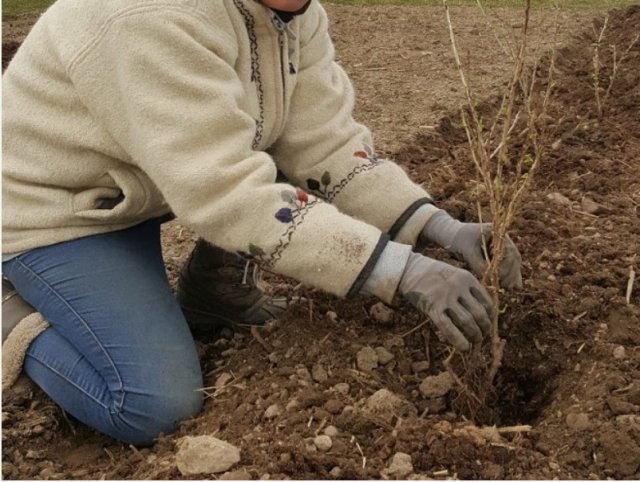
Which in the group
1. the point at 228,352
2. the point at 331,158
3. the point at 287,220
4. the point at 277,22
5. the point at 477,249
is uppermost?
the point at 277,22

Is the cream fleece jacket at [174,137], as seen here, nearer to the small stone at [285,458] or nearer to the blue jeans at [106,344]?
the blue jeans at [106,344]

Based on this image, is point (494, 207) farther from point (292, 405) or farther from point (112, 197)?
point (112, 197)

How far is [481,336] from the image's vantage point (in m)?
2.19

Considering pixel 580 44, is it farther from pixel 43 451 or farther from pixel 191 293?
pixel 43 451

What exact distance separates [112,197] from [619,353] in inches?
54.2

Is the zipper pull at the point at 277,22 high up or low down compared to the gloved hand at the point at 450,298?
up

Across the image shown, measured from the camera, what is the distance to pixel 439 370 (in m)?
2.48

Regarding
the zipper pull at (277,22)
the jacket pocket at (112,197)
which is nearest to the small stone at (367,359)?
the jacket pocket at (112,197)

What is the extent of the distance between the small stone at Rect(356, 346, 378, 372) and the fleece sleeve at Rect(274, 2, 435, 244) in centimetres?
38

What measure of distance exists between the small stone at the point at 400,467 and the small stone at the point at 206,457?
344mm

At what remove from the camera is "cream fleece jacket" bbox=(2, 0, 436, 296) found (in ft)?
7.03

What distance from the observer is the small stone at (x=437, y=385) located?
2340 millimetres

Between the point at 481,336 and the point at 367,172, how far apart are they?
705mm

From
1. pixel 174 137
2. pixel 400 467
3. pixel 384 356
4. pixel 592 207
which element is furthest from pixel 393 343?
pixel 592 207
